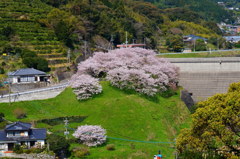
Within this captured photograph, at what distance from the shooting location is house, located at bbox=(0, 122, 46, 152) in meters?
34.1

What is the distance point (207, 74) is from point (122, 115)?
892 inches

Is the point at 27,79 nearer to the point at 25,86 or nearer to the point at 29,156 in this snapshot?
the point at 25,86

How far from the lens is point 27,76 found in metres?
49.8

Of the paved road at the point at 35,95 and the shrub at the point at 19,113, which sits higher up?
the paved road at the point at 35,95

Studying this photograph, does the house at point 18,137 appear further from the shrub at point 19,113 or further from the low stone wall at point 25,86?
the low stone wall at point 25,86

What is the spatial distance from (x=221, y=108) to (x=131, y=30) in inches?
2803

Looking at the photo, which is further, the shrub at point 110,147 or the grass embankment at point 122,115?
the grass embankment at point 122,115

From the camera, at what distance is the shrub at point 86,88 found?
4516 centimetres

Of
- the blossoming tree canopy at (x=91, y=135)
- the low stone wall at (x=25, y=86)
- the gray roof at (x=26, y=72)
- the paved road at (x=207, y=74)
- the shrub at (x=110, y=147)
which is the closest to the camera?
the shrub at (x=110, y=147)

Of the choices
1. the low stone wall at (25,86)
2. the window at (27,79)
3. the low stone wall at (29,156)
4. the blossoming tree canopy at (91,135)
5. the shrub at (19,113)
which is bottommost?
the low stone wall at (29,156)

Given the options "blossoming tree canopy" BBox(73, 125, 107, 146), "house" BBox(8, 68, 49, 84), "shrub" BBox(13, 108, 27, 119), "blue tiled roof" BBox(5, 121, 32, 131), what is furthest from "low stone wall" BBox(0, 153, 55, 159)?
"house" BBox(8, 68, 49, 84)

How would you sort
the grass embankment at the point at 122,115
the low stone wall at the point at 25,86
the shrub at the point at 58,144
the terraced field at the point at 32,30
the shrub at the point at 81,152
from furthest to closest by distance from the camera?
the terraced field at the point at 32,30, the low stone wall at the point at 25,86, the grass embankment at the point at 122,115, the shrub at the point at 81,152, the shrub at the point at 58,144

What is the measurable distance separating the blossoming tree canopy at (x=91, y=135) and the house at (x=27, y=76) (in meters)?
15.6

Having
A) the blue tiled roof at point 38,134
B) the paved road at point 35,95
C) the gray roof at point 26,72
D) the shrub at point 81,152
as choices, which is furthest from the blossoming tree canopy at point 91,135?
the gray roof at point 26,72
